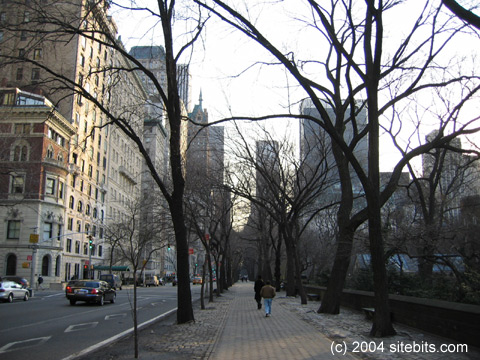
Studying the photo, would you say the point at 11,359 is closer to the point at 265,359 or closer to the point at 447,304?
the point at 265,359

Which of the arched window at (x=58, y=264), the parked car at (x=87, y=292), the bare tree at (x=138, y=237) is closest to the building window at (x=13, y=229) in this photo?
the arched window at (x=58, y=264)

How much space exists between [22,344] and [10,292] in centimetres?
1915

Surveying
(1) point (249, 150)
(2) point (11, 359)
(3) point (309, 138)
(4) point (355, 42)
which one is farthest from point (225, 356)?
(3) point (309, 138)

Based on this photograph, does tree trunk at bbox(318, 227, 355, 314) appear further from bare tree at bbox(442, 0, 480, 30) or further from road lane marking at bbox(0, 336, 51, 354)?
road lane marking at bbox(0, 336, 51, 354)

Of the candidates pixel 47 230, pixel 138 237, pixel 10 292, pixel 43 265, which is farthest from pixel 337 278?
pixel 43 265

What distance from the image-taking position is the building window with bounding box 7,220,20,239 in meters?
54.8

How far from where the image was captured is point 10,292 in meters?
27.0

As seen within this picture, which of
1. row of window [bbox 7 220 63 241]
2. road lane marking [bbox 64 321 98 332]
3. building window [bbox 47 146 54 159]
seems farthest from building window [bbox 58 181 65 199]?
road lane marking [bbox 64 321 98 332]

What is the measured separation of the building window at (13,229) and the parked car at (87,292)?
114 feet

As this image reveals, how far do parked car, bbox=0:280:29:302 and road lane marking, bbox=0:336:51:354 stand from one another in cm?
1776

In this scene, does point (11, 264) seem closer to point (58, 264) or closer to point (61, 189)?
point (58, 264)

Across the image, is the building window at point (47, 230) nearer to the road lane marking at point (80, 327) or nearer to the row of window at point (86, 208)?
the row of window at point (86, 208)

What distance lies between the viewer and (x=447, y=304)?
9.86m

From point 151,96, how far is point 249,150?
10753mm
